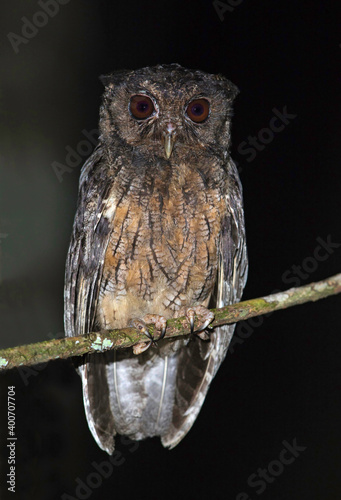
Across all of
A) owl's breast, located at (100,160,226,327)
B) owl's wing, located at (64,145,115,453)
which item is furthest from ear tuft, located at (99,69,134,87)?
owl's breast, located at (100,160,226,327)

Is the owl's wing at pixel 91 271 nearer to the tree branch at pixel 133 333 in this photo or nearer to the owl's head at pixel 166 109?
the owl's head at pixel 166 109

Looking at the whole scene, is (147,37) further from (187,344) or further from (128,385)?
(128,385)

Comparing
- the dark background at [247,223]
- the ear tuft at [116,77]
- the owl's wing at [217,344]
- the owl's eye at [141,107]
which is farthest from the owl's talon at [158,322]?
the ear tuft at [116,77]

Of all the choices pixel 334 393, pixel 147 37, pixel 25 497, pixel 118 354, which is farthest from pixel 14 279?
pixel 334 393

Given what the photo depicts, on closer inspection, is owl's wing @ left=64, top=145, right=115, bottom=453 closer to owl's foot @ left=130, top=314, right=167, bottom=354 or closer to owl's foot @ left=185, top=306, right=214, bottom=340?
owl's foot @ left=130, top=314, right=167, bottom=354

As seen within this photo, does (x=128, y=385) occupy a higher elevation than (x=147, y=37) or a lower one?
lower

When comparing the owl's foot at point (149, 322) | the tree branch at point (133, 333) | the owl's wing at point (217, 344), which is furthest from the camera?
the owl's wing at point (217, 344)

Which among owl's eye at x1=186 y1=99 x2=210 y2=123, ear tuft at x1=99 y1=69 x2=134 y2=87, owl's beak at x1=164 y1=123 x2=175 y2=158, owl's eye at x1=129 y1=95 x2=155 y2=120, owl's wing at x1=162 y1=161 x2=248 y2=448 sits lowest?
owl's wing at x1=162 y1=161 x2=248 y2=448

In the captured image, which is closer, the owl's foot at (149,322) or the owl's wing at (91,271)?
the owl's foot at (149,322)
